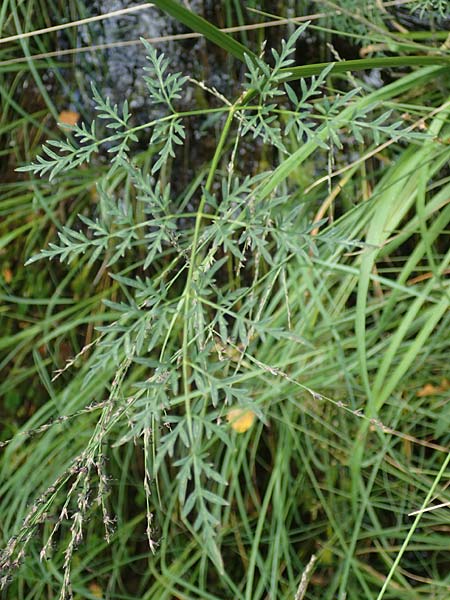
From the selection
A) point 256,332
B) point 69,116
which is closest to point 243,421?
point 256,332

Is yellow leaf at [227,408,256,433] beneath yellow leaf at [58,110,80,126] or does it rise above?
beneath

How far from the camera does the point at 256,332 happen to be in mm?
969

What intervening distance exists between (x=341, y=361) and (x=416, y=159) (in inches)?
11.2

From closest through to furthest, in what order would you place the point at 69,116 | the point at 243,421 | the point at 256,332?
1. the point at 256,332
2. the point at 243,421
3. the point at 69,116

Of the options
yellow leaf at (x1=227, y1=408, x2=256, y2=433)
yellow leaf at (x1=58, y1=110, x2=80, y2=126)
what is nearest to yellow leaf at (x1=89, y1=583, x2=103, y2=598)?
yellow leaf at (x1=227, y1=408, x2=256, y2=433)

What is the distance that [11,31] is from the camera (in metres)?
1.53

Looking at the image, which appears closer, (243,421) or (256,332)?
(256,332)

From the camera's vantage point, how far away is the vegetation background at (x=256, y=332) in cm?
110

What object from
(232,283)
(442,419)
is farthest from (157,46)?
(442,419)

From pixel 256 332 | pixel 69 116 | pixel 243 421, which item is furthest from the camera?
pixel 69 116

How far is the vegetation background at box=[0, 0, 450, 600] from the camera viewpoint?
1.10 m

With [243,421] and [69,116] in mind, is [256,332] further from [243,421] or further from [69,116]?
[69,116]

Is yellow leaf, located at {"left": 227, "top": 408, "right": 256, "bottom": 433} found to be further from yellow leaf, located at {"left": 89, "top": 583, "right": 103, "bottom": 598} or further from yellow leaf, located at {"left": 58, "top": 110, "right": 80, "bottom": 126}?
yellow leaf, located at {"left": 58, "top": 110, "right": 80, "bottom": 126}

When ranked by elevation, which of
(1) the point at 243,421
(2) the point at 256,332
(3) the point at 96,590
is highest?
(2) the point at 256,332
